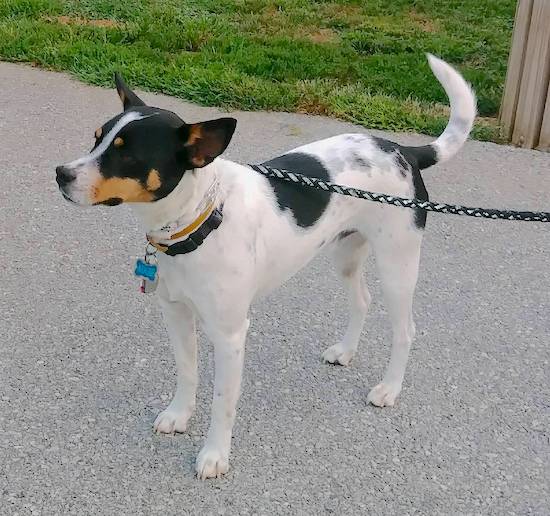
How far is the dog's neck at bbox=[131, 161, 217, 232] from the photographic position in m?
2.67

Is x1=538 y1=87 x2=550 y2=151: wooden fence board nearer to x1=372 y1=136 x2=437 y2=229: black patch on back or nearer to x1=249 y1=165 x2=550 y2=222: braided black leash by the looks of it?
x1=372 y1=136 x2=437 y2=229: black patch on back

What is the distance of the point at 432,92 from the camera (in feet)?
23.4

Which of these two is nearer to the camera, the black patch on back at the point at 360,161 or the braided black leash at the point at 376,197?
the braided black leash at the point at 376,197

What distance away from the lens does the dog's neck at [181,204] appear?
2.67m

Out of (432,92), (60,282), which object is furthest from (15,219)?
(432,92)

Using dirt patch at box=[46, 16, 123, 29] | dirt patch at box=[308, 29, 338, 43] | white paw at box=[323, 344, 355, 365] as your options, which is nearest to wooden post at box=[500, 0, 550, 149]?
dirt patch at box=[308, 29, 338, 43]

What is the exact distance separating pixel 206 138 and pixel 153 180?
8.3 inches

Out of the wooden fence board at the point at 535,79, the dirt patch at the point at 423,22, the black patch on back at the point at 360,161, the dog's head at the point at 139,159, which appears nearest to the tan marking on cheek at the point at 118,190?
the dog's head at the point at 139,159

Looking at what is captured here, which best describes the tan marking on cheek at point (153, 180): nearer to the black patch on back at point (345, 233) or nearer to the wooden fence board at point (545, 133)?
the black patch on back at point (345, 233)

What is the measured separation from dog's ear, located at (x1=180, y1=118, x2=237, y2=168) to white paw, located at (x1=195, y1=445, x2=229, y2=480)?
1110 millimetres

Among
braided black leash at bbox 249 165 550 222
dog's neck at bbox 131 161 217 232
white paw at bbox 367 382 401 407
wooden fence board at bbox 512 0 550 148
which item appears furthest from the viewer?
wooden fence board at bbox 512 0 550 148

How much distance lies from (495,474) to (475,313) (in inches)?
48.7

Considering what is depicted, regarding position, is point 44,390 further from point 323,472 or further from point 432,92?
point 432,92

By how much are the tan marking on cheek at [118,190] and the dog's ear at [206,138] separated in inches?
7.3
